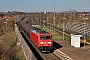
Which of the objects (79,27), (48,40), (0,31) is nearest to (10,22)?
(0,31)

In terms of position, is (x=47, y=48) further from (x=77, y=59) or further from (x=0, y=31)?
(x=0, y=31)

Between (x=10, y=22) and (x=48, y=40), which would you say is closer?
(x=48, y=40)

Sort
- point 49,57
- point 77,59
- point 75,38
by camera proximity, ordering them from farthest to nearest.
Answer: point 75,38
point 49,57
point 77,59

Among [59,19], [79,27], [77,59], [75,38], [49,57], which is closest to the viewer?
[77,59]

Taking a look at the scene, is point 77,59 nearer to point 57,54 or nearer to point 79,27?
point 57,54

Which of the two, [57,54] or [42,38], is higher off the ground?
[42,38]

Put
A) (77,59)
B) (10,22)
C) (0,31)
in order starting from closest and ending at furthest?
(77,59) → (0,31) → (10,22)

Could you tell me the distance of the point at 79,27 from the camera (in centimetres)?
6194

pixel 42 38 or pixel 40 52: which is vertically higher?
pixel 42 38

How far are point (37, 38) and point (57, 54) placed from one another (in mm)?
3659

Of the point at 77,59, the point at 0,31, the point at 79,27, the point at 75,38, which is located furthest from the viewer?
the point at 0,31

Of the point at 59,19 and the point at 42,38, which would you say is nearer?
the point at 42,38

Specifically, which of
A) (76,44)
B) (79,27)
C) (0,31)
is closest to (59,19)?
(0,31)

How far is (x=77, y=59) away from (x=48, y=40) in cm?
540
